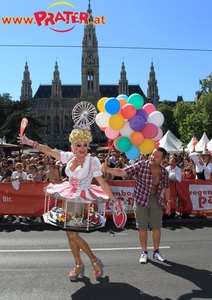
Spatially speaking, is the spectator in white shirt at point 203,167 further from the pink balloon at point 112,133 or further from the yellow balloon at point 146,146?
the pink balloon at point 112,133

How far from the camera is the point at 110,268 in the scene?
5.81 meters

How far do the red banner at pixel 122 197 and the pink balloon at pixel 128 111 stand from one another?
4094 millimetres

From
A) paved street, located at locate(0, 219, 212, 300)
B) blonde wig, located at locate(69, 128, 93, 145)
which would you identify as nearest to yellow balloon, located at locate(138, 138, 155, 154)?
blonde wig, located at locate(69, 128, 93, 145)

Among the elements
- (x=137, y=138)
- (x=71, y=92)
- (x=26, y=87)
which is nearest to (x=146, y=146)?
(x=137, y=138)

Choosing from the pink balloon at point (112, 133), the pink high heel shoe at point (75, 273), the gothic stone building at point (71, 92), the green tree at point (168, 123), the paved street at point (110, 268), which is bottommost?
the paved street at point (110, 268)

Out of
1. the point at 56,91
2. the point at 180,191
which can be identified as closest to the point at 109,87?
the point at 56,91

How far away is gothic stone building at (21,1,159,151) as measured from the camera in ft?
388

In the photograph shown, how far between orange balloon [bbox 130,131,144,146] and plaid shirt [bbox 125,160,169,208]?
0.53 m

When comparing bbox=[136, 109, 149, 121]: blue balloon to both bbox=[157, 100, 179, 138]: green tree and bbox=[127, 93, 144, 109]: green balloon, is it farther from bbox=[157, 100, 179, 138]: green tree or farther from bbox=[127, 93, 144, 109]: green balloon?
bbox=[157, 100, 179, 138]: green tree

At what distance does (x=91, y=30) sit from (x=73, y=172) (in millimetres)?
120027

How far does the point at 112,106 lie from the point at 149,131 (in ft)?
2.65

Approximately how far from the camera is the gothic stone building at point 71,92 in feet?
388

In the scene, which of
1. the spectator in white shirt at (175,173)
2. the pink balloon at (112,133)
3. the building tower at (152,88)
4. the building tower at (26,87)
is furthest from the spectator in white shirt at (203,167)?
the building tower at (26,87)

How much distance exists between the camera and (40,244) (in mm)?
7430
